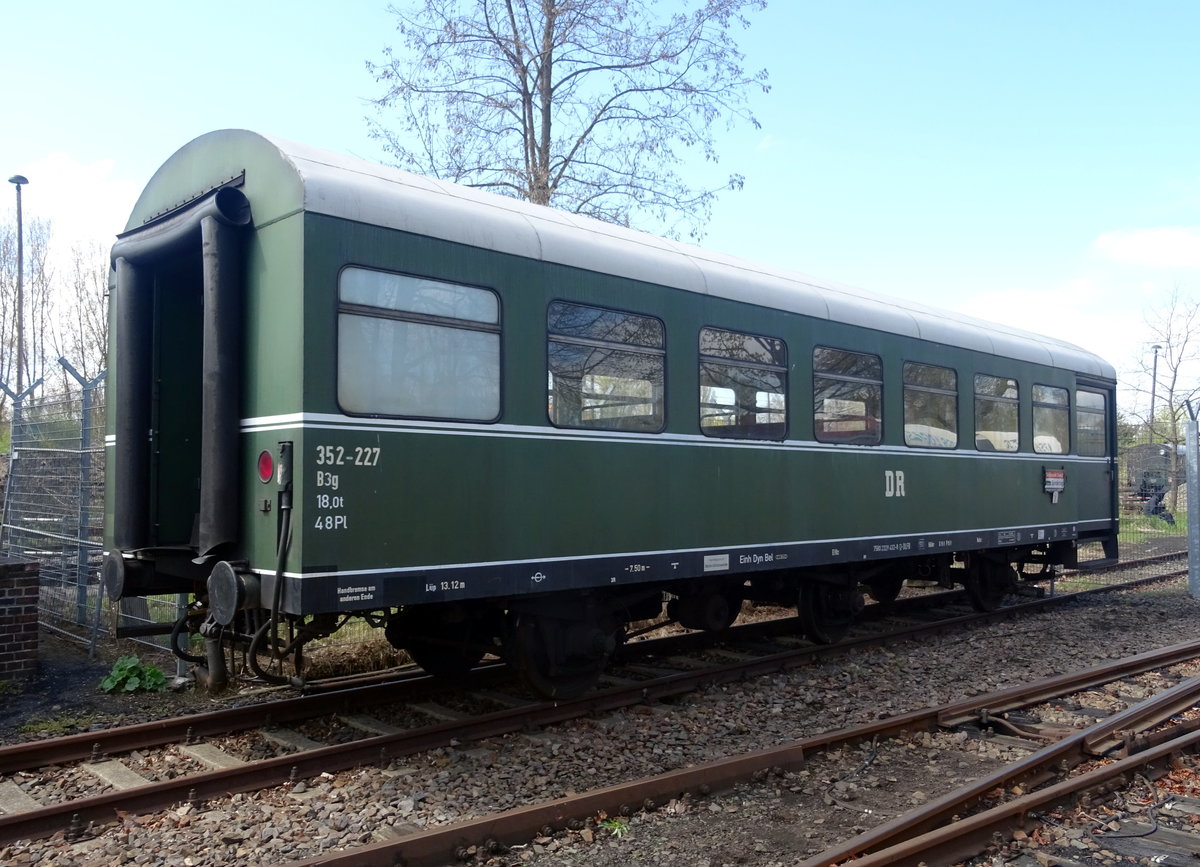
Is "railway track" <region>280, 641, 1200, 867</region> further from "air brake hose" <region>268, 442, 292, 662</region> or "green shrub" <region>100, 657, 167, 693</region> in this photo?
"green shrub" <region>100, 657, 167, 693</region>

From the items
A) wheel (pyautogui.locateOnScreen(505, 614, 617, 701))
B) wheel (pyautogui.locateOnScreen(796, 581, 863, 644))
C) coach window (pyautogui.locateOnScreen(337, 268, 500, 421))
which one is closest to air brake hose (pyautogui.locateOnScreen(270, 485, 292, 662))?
coach window (pyautogui.locateOnScreen(337, 268, 500, 421))

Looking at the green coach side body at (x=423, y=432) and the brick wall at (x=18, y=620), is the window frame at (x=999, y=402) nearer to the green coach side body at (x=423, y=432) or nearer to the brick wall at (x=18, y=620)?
the green coach side body at (x=423, y=432)

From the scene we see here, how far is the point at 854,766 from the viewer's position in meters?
5.66

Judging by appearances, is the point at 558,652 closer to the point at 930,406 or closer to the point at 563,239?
the point at 563,239

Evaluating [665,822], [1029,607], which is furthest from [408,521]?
[1029,607]

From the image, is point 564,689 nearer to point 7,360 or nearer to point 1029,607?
point 1029,607

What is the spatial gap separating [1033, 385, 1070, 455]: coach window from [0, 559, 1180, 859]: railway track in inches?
242

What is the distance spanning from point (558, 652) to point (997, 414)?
22.7ft

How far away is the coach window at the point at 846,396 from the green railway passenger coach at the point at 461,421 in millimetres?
30

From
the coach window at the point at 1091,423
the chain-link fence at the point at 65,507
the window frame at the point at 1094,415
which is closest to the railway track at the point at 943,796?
the chain-link fence at the point at 65,507

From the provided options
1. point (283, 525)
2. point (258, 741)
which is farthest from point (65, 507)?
point (283, 525)

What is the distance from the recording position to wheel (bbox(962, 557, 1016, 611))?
1180 centimetres

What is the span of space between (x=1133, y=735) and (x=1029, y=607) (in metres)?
6.52

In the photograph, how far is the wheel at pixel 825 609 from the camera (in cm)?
931
